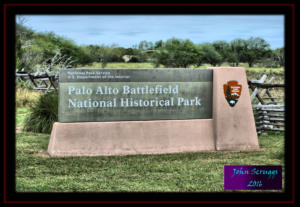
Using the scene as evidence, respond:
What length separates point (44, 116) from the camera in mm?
11719

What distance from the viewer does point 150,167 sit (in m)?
7.35

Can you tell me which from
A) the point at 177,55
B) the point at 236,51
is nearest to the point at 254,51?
the point at 236,51

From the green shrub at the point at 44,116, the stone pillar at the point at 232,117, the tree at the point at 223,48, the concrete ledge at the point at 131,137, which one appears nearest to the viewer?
the concrete ledge at the point at 131,137

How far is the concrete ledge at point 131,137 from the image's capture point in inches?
333

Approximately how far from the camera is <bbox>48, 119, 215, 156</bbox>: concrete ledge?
8.46 m

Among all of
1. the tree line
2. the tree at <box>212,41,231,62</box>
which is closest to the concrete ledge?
the tree line

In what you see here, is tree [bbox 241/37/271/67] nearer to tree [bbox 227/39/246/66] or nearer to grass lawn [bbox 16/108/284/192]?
tree [bbox 227/39/246/66]

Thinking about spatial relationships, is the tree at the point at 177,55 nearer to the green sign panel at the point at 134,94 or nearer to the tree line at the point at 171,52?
the tree line at the point at 171,52

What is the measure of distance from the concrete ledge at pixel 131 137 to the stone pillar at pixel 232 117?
0.77 feet

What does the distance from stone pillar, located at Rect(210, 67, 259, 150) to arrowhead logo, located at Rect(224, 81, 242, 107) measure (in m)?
0.07

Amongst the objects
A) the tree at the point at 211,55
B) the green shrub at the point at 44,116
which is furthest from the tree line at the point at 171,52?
the green shrub at the point at 44,116

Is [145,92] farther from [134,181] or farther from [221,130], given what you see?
[134,181]

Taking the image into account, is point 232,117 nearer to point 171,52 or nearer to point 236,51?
point 236,51

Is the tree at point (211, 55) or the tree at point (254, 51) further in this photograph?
the tree at point (211, 55)
